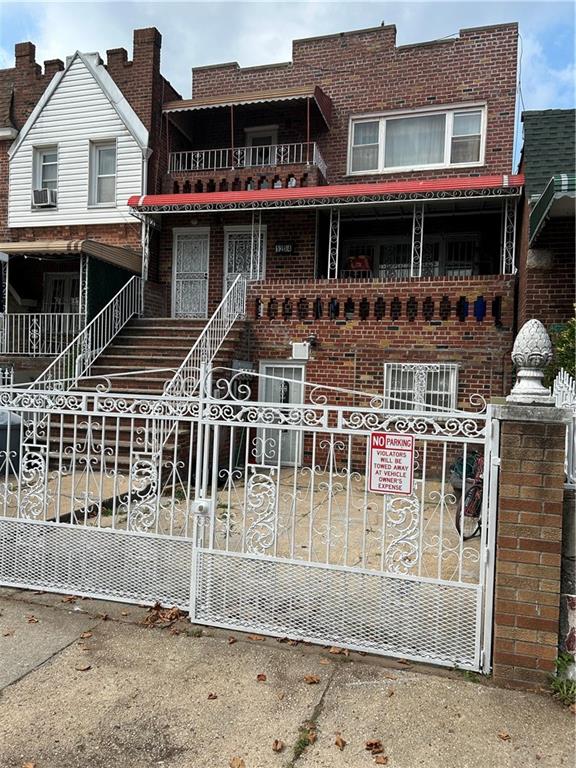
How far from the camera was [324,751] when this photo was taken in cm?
271

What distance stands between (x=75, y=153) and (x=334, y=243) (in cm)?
726

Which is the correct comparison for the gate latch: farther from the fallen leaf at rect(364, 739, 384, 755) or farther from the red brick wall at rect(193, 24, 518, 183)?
the red brick wall at rect(193, 24, 518, 183)

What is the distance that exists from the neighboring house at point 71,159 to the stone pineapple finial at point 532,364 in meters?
11.1

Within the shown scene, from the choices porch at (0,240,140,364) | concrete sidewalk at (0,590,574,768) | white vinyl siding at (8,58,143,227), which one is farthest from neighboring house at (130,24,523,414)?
concrete sidewalk at (0,590,574,768)

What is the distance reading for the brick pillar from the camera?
3.21m

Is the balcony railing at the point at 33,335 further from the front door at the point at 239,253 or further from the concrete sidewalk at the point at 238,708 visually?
the concrete sidewalk at the point at 238,708

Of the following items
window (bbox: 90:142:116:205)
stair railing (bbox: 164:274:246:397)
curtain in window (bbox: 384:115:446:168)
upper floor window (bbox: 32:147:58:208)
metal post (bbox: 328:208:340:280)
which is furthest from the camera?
upper floor window (bbox: 32:147:58:208)

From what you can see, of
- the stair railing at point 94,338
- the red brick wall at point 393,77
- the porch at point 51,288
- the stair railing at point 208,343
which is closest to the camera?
the stair railing at point 208,343

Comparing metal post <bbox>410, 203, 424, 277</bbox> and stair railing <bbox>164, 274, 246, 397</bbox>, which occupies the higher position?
metal post <bbox>410, 203, 424, 277</bbox>

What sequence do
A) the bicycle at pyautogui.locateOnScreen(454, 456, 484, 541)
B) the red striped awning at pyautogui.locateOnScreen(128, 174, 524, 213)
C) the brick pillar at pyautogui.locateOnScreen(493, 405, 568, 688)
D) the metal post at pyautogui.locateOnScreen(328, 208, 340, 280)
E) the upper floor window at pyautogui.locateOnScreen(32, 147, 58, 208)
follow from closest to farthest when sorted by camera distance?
1. the brick pillar at pyautogui.locateOnScreen(493, 405, 568, 688)
2. the bicycle at pyautogui.locateOnScreen(454, 456, 484, 541)
3. the red striped awning at pyautogui.locateOnScreen(128, 174, 524, 213)
4. the metal post at pyautogui.locateOnScreen(328, 208, 340, 280)
5. the upper floor window at pyautogui.locateOnScreen(32, 147, 58, 208)

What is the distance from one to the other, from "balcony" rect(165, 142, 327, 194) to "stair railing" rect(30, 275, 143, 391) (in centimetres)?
283

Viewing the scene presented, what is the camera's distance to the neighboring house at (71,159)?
13844 millimetres

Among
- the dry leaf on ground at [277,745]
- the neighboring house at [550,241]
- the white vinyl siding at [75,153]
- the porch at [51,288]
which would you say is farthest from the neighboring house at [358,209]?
the dry leaf on ground at [277,745]

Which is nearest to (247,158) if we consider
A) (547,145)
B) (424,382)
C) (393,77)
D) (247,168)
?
(247,168)
